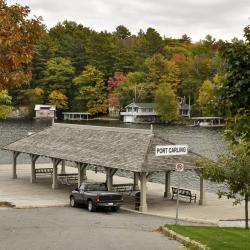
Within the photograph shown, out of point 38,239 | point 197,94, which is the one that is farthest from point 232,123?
point 197,94

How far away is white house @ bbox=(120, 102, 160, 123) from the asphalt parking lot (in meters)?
118

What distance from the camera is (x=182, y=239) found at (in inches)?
785

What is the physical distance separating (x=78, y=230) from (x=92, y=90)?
433ft

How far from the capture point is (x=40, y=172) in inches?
1962

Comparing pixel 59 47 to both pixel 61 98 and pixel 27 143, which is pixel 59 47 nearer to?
A: pixel 61 98

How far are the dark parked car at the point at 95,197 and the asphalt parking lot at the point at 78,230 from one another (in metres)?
0.50

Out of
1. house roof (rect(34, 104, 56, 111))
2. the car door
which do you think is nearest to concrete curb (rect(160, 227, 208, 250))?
the car door

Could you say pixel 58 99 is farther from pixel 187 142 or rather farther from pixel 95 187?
pixel 95 187

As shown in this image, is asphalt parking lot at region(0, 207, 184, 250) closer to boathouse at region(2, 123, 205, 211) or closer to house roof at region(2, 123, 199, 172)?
boathouse at region(2, 123, 205, 211)

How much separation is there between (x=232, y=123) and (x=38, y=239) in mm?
9769

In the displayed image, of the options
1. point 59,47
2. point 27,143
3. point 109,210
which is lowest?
point 109,210

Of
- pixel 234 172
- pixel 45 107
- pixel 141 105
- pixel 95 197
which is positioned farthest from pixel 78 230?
pixel 45 107

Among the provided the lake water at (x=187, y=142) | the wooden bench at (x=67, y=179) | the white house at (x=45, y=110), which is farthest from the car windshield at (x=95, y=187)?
the white house at (x=45, y=110)

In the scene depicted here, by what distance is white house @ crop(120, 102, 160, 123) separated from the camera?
151750mm
